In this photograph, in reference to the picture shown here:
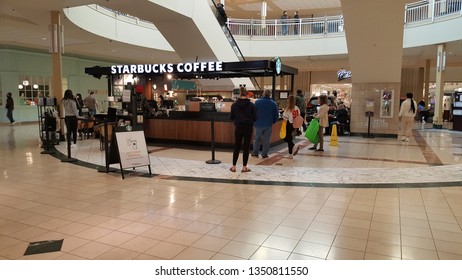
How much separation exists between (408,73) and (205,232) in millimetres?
23502

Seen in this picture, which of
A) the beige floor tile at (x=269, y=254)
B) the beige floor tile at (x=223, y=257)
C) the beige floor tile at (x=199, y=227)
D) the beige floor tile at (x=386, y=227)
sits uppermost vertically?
the beige floor tile at (x=386, y=227)

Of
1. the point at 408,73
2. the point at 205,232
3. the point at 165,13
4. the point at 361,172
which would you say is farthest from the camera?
the point at 408,73

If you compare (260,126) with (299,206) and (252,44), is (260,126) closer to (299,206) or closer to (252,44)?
(299,206)

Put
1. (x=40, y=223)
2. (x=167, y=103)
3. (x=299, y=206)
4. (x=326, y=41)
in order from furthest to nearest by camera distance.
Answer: (x=326, y=41) → (x=167, y=103) → (x=299, y=206) → (x=40, y=223)

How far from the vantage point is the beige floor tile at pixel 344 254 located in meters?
3.02

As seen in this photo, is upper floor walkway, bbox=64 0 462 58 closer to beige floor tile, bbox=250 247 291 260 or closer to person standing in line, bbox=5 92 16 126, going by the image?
person standing in line, bbox=5 92 16 126

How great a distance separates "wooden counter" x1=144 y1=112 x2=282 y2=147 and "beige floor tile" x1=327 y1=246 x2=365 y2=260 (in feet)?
19.7

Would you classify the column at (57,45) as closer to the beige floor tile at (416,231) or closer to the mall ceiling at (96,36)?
the mall ceiling at (96,36)

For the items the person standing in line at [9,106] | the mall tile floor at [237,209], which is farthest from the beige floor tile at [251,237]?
the person standing in line at [9,106]

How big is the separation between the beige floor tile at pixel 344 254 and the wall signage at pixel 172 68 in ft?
22.9

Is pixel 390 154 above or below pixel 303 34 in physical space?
below

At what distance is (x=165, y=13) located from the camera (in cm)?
930

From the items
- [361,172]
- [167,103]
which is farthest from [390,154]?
[167,103]

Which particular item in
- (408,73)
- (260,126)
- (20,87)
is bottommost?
(260,126)
